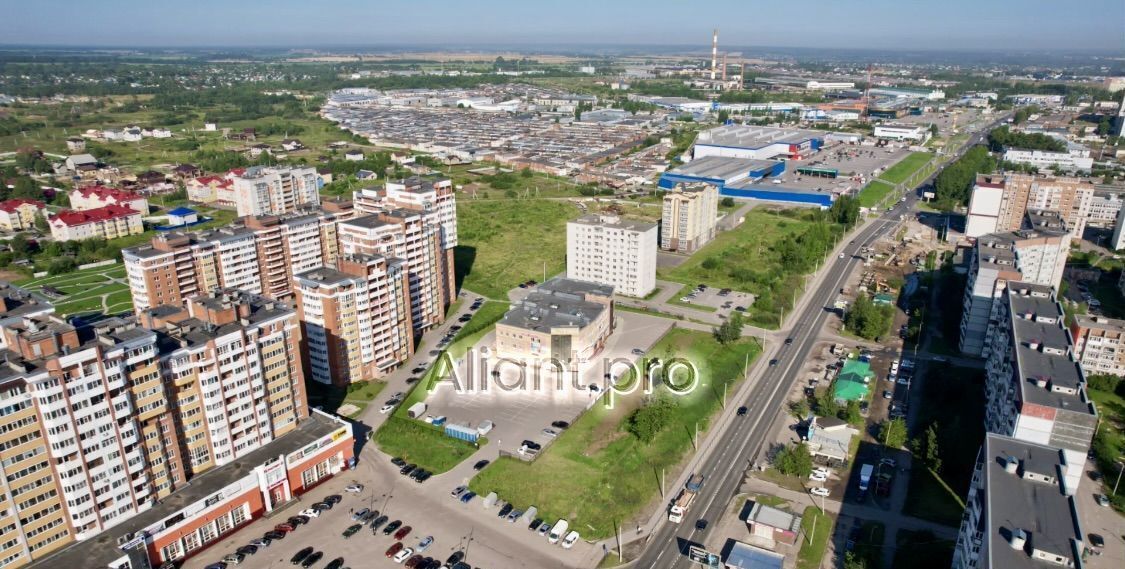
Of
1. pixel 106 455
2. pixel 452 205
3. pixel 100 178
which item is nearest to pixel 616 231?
pixel 452 205

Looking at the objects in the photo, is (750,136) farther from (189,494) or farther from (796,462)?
(189,494)

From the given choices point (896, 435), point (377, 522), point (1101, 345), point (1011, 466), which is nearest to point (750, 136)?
point (1101, 345)

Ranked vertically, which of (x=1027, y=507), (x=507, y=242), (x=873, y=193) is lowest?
(x=507, y=242)

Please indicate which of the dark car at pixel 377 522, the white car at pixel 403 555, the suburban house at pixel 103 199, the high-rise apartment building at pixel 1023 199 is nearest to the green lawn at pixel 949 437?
the white car at pixel 403 555

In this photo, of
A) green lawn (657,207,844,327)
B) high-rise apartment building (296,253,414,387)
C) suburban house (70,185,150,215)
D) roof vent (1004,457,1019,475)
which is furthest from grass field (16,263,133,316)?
roof vent (1004,457,1019,475)

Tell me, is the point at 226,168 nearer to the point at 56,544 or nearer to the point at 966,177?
the point at 56,544

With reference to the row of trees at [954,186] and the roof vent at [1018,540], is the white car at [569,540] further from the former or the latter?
the row of trees at [954,186]

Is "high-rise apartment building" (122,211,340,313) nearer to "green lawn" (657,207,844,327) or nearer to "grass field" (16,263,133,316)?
"grass field" (16,263,133,316)
